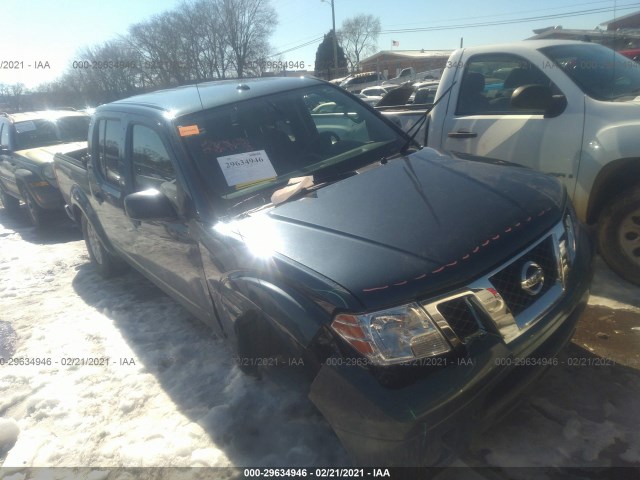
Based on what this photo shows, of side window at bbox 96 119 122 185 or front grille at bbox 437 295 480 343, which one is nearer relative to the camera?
front grille at bbox 437 295 480 343

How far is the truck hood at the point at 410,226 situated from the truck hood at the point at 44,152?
5.92 meters

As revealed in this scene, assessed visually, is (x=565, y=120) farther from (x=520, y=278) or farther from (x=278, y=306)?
(x=278, y=306)

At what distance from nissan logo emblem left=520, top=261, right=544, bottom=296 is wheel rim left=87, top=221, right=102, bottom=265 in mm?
4378

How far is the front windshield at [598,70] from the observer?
342 centimetres

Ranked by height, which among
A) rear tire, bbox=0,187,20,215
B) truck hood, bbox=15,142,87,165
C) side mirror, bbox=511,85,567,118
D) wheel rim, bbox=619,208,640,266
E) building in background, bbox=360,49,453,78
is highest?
building in background, bbox=360,49,453,78

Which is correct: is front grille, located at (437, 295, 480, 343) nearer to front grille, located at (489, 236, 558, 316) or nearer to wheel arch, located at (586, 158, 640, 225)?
front grille, located at (489, 236, 558, 316)

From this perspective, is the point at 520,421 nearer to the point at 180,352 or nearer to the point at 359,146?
the point at 359,146

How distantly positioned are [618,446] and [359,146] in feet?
7.43

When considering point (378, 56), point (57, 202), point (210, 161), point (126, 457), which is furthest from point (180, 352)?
point (378, 56)

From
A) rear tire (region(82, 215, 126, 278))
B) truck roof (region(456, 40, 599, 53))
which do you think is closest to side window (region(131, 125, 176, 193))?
rear tire (region(82, 215, 126, 278))

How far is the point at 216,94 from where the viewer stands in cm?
315

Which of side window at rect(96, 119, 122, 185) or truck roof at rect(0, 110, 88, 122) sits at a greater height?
truck roof at rect(0, 110, 88, 122)

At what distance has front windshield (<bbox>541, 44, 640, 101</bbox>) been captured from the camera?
135 inches

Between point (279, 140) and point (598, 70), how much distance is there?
109 inches
